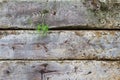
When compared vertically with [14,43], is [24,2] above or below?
above

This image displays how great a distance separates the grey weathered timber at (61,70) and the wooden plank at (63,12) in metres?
0.28

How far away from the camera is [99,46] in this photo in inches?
78.8

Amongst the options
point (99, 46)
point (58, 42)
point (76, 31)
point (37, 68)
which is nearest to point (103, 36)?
point (99, 46)

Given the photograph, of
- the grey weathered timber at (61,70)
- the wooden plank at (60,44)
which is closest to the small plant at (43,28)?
the wooden plank at (60,44)

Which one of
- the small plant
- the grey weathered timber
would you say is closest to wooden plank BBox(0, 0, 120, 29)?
the small plant

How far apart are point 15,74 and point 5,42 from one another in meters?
0.25

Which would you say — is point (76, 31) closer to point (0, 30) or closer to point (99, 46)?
point (99, 46)

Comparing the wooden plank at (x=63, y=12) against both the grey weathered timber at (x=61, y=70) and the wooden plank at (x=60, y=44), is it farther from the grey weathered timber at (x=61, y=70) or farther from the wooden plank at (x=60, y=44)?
the grey weathered timber at (x=61, y=70)

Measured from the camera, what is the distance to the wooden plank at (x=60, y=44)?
6.56ft

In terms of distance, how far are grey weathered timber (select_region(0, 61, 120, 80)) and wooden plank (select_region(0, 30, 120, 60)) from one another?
0.04 m

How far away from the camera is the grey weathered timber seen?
6.57ft

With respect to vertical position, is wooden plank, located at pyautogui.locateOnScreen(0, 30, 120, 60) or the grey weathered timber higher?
wooden plank, located at pyautogui.locateOnScreen(0, 30, 120, 60)

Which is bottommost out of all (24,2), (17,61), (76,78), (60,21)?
(76,78)

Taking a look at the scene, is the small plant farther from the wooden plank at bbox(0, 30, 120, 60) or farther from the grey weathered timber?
the grey weathered timber
